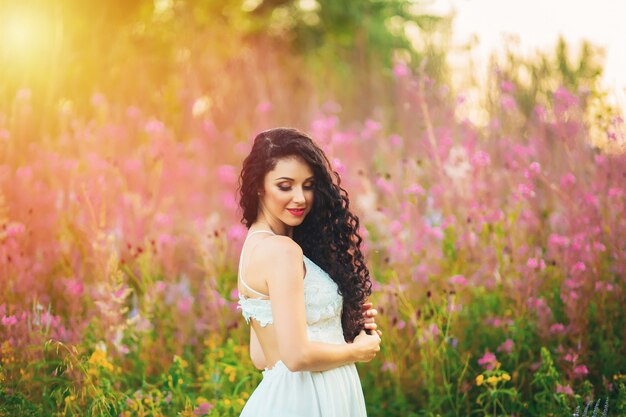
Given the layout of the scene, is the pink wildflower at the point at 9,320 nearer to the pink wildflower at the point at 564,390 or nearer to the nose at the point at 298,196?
the nose at the point at 298,196

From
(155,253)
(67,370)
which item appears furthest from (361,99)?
(67,370)

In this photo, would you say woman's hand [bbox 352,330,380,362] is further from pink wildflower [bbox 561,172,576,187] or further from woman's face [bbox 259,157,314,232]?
pink wildflower [bbox 561,172,576,187]

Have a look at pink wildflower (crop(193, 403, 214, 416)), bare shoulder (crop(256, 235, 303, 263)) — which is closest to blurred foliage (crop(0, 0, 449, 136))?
pink wildflower (crop(193, 403, 214, 416))

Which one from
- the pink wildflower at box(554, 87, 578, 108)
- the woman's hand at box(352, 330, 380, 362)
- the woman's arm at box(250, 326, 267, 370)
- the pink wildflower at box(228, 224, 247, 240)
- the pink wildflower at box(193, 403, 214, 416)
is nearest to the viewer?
the woman's hand at box(352, 330, 380, 362)

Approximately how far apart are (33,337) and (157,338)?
0.91 meters

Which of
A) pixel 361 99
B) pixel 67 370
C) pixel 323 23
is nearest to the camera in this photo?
pixel 67 370

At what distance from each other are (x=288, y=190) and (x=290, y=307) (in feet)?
1.53

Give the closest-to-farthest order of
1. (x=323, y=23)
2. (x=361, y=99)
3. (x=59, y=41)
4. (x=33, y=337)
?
(x=33, y=337) → (x=59, y=41) → (x=361, y=99) → (x=323, y=23)

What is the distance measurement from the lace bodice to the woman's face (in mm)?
203

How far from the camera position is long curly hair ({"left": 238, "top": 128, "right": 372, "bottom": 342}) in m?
2.69

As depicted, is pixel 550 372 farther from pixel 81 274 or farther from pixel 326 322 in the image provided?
pixel 81 274

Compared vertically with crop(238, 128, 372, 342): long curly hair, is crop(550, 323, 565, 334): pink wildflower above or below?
below

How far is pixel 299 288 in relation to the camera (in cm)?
243

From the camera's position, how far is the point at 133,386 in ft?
12.9
